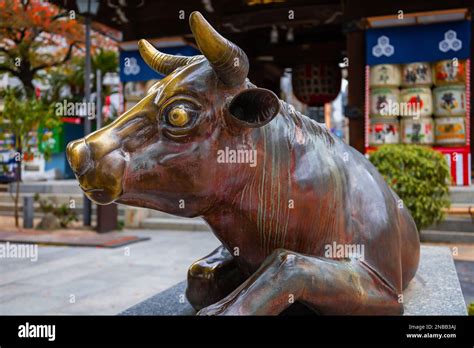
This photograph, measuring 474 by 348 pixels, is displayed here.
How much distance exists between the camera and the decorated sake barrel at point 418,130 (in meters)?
9.48

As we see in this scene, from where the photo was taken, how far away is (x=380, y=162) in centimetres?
705

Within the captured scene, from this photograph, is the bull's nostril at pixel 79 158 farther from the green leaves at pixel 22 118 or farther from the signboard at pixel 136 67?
the signboard at pixel 136 67

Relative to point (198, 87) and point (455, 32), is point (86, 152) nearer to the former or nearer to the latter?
point (198, 87)

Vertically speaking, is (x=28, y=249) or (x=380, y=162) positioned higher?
(x=380, y=162)

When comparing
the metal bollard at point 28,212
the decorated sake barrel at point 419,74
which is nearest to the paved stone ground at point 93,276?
the metal bollard at point 28,212

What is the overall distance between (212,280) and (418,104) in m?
8.65

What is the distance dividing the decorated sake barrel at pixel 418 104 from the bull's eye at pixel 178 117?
8706 mm

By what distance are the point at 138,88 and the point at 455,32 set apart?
711 centimetres

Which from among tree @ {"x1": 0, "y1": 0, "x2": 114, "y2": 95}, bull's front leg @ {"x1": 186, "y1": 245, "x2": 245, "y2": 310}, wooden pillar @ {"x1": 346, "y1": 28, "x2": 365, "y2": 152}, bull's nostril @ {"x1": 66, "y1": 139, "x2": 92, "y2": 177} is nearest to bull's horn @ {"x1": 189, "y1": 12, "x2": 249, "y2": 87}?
bull's nostril @ {"x1": 66, "y1": 139, "x2": 92, "y2": 177}

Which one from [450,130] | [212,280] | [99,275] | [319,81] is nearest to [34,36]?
[319,81]

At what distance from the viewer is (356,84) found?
10.3 m

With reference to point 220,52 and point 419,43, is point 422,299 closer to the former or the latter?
point 220,52

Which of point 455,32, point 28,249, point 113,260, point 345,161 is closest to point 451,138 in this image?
point 455,32
